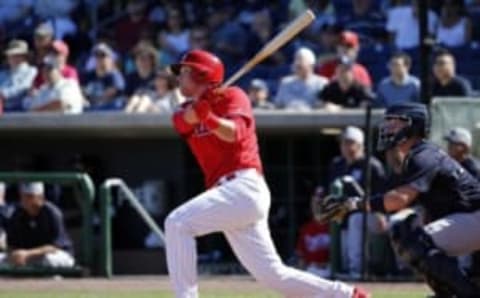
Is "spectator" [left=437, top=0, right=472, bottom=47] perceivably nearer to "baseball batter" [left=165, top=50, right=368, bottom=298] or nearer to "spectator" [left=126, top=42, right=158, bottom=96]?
"spectator" [left=126, top=42, right=158, bottom=96]

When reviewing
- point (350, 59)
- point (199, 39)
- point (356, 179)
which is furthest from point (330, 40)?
point (356, 179)

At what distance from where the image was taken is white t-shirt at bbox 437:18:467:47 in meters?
15.5

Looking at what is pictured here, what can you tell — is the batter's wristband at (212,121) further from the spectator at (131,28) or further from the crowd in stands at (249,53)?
the spectator at (131,28)

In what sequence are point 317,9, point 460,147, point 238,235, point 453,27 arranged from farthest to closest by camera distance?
point 317,9, point 453,27, point 460,147, point 238,235

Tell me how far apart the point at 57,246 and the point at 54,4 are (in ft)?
17.9

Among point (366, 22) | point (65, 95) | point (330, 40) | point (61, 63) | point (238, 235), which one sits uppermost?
point (366, 22)

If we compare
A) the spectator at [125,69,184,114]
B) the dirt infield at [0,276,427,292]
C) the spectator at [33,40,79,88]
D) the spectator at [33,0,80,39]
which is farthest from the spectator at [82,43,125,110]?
the dirt infield at [0,276,427,292]

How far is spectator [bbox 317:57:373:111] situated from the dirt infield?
2.28m

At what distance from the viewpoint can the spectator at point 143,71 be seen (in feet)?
52.1

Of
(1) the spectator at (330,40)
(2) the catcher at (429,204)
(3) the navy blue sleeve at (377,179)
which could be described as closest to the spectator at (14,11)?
(1) the spectator at (330,40)

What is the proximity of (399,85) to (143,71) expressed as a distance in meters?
3.04

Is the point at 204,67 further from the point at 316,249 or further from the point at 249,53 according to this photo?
the point at 249,53

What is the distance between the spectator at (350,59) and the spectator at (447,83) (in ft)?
2.56

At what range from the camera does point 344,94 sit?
582 inches
